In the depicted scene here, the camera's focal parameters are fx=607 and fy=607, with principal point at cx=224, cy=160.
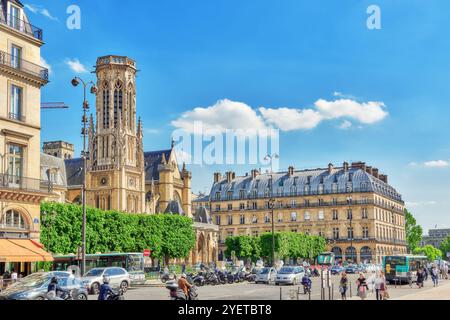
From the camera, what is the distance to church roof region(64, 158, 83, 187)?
349 ft

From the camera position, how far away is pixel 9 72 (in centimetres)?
3809

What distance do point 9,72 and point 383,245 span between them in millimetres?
92763

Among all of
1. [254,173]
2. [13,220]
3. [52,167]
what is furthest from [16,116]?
[254,173]

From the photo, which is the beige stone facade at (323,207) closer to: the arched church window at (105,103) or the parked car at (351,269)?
the parked car at (351,269)

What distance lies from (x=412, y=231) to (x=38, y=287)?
5071 inches

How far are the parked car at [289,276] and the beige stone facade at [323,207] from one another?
62.8m

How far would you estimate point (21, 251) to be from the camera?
36312 mm

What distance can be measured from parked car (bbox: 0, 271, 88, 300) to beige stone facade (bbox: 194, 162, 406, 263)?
8376 centimetres

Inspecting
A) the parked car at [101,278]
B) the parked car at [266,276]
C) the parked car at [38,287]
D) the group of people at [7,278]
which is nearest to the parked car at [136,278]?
the parked car at [101,278]

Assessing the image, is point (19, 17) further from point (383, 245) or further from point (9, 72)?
point (383, 245)

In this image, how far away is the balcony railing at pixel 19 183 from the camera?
36844 mm

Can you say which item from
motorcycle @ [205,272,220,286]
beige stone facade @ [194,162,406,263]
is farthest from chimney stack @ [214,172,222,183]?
motorcycle @ [205,272,220,286]

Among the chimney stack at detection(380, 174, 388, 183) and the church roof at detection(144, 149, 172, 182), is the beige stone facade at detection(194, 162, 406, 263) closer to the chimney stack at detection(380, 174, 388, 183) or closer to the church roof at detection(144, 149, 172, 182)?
the chimney stack at detection(380, 174, 388, 183)
